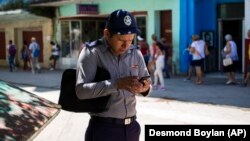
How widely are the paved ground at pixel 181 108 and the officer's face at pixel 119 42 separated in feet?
8.85

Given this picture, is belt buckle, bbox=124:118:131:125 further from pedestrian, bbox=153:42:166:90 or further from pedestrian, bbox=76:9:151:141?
pedestrian, bbox=153:42:166:90

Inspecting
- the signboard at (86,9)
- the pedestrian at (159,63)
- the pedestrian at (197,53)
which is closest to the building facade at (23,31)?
the signboard at (86,9)

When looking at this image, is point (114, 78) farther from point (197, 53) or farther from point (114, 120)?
point (197, 53)

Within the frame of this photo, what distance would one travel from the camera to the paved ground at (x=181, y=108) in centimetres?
833

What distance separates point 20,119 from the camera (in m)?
2.61

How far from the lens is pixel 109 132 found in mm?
3406

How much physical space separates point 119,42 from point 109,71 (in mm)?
224

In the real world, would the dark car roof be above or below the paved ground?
above

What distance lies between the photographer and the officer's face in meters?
3.33

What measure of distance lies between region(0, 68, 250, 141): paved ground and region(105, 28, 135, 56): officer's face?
8.85 feet

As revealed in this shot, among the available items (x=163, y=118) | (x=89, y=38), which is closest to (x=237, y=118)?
(x=163, y=118)

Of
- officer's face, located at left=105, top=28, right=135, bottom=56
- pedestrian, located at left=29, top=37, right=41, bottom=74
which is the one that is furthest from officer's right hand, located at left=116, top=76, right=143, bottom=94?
pedestrian, located at left=29, top=37, right=41, bottom=74

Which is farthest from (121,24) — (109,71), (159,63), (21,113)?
(159,63)

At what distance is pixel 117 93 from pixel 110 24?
50 centimetres
